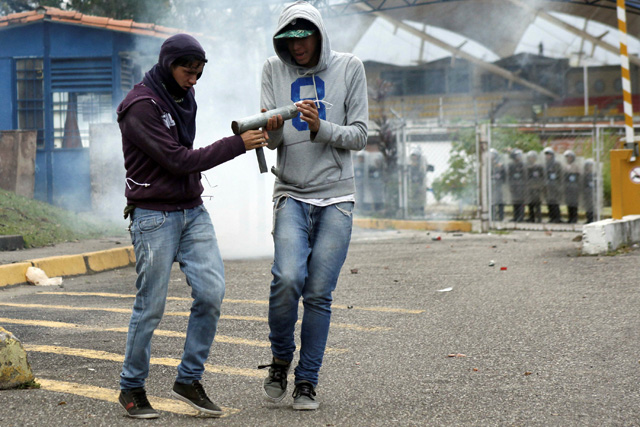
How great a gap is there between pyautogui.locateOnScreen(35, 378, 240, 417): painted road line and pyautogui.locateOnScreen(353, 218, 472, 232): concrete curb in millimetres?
11299

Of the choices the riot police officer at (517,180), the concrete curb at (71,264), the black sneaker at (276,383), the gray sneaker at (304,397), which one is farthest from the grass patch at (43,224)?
the riot police officer at (517,180)

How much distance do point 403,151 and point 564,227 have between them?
3482mm

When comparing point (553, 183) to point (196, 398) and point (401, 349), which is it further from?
point (196, 398)

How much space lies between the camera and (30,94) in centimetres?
1521

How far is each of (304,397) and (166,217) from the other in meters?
0.99

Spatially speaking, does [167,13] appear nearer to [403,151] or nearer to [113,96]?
[113,96]

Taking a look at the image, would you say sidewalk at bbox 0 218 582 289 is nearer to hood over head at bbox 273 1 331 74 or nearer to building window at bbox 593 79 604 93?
hood over head at bbox 273 1 331 74

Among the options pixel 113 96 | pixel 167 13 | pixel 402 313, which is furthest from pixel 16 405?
A: pixel 167 13

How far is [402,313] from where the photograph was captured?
607cm

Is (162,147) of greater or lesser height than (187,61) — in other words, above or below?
below

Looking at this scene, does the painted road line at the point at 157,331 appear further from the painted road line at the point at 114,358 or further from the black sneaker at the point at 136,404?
the black sneaker at the point at 136,404

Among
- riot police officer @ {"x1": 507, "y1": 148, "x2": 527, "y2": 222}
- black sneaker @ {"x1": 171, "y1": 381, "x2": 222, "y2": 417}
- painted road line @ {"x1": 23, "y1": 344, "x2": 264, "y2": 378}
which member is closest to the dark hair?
black sneaker @ {"x1": 171, "y1": 381, "x2": 222, "y2": 417}

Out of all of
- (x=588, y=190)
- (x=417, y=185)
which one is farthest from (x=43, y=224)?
(x=588, y=190)

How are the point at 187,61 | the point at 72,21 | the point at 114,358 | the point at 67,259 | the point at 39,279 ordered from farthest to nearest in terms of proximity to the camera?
the point at 72,21 → the point at 67,259 → the point at 39,279 → the point at 114,358 → the point at 187,61
